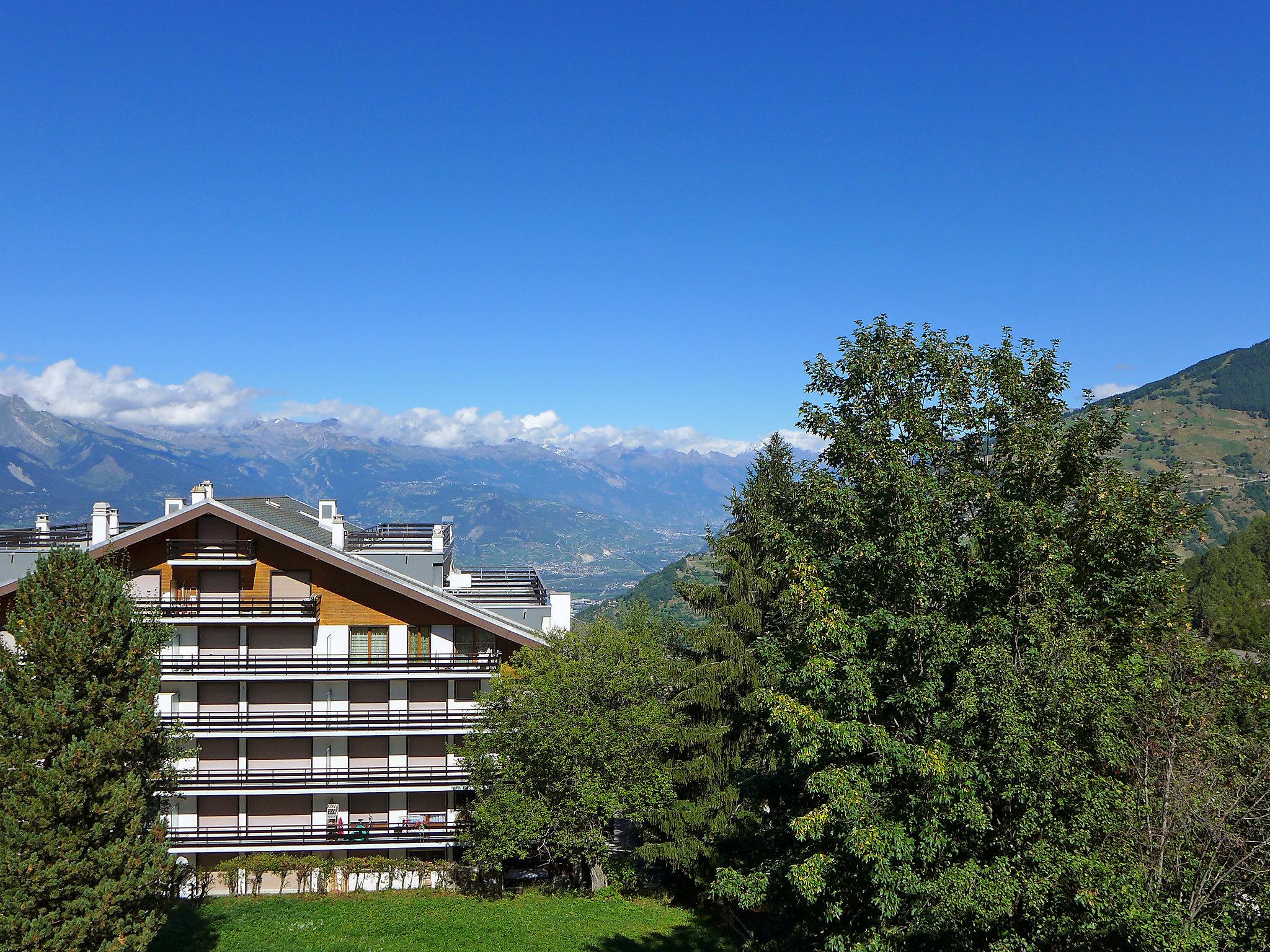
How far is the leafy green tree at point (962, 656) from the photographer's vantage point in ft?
44.8

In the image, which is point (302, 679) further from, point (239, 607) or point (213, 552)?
point (213, 552)

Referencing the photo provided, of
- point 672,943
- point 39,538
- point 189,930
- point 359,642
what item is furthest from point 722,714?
point 39,538

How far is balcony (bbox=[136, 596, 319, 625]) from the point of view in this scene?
33.8 meters

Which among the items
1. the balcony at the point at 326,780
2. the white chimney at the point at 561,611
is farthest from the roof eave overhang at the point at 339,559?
the balcony at the point at 326,780

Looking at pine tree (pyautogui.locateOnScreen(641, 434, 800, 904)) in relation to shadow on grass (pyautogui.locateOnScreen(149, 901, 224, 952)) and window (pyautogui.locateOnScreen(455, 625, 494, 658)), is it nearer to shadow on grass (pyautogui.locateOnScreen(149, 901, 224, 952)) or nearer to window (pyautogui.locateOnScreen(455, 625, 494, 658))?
window (pyautogui.locateOnScreen(455, 625, 494, 658))

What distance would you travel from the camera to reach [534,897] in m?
31.2

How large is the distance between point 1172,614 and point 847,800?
790 cm

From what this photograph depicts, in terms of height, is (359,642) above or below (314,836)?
above

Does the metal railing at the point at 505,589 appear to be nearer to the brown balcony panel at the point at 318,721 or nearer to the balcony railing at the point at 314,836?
the brown balcony panel at the point at 318,721

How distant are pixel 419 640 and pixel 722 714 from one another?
42.6 ft

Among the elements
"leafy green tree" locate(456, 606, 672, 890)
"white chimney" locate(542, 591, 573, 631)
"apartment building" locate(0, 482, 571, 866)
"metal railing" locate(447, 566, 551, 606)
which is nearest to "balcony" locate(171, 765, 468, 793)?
"apartment building" locate(0, 482, 571, 866)

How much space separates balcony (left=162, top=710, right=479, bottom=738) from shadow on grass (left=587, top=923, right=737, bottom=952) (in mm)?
10356

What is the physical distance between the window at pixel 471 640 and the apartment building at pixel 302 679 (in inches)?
2.3

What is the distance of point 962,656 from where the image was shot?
16016mm
